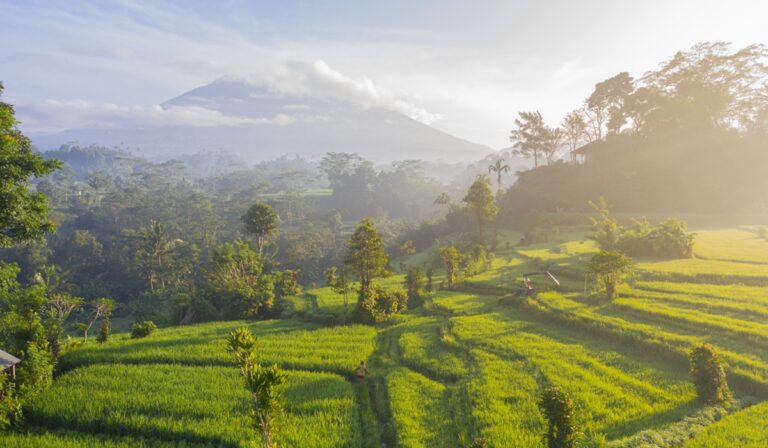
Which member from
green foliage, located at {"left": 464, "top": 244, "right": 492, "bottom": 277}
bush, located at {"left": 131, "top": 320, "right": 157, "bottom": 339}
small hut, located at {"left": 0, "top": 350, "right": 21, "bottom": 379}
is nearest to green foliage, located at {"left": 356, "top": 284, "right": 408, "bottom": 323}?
green foliage, located at {"left": 464, "top": 244, "right": 492, "bottom": 277}

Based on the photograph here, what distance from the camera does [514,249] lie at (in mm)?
40125

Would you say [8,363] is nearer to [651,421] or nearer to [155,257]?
[651,421]

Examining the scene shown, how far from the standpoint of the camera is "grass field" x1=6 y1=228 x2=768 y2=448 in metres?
11.1

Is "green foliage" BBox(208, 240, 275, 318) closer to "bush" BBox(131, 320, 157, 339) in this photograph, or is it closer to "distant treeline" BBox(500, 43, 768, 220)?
"bush" BBox(131, 320, 157, 339)

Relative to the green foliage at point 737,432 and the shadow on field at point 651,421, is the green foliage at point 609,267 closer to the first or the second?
the shadow on field at point 651,421

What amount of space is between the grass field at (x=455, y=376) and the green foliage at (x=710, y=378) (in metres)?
0.53

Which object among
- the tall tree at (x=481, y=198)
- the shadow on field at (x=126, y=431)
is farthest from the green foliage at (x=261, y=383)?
the tall tree at (x=481, y=198)

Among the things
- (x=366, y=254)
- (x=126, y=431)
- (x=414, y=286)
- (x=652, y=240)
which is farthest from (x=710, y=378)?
(x=652, y=240)

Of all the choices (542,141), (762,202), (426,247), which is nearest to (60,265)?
(426,247)

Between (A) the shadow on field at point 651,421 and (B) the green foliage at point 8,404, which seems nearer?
(A) the shadow on field at point 651,421

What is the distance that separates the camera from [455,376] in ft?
48.2

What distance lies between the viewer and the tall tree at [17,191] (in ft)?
43.2

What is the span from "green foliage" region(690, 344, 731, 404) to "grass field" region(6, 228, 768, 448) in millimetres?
528

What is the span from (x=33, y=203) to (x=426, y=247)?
51428mm
